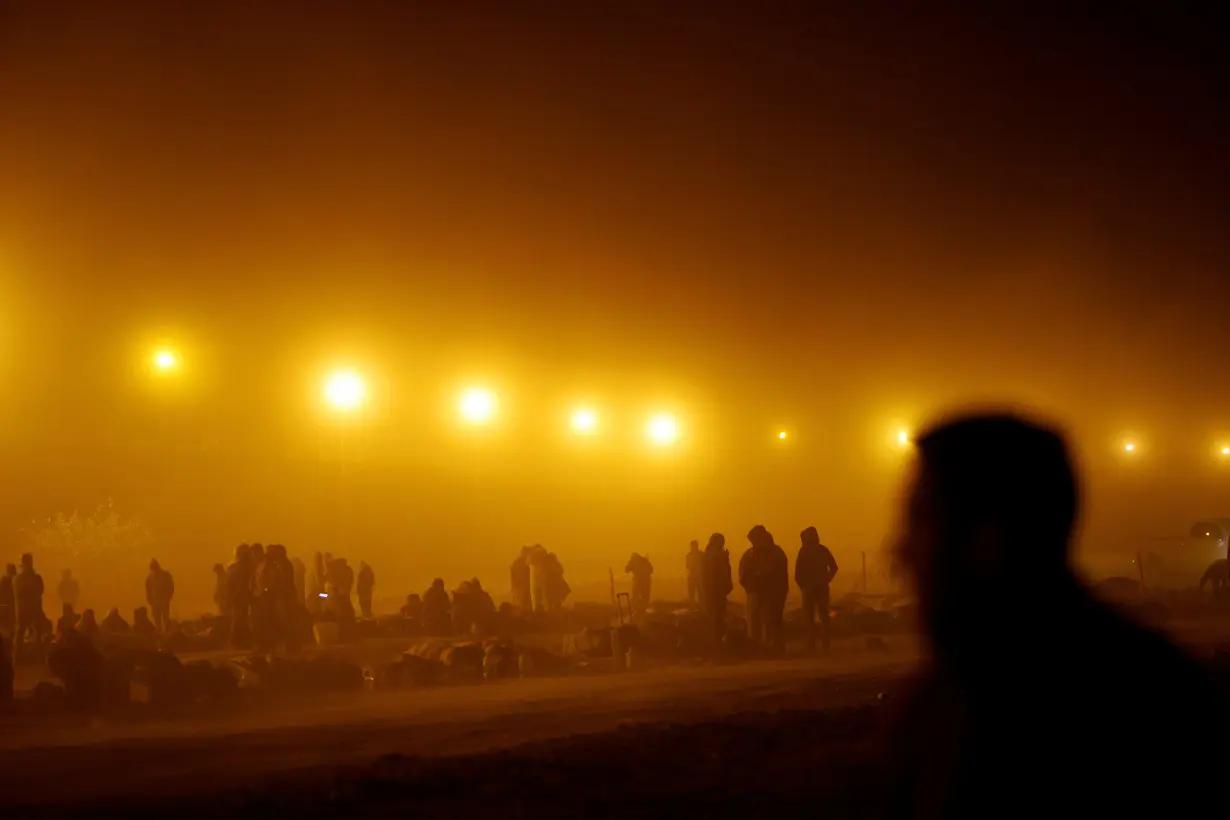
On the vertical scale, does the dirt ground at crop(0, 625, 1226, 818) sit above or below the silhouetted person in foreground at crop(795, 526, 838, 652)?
below

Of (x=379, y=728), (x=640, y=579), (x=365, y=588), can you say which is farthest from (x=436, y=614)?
(x=379, y=728)

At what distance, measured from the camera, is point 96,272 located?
26.1 meters

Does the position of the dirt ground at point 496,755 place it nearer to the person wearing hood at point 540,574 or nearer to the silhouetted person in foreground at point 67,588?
the person wearing hood at point 540,574

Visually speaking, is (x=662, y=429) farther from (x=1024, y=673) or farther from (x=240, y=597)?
(x=1024, y=673)

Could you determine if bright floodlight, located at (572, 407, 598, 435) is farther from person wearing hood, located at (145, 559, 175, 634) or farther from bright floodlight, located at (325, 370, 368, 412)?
person wearing hood, located at (145, 559, 175, 634)

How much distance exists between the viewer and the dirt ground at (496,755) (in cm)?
727

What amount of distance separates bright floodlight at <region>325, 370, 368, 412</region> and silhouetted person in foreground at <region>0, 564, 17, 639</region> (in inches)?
493

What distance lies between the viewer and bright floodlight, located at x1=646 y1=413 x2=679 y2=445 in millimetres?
39281

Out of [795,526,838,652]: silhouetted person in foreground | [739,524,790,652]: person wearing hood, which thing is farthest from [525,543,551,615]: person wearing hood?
[795,526,838,652]: silhouetted person in foreground

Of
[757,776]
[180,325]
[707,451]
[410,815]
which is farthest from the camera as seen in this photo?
[707,451]

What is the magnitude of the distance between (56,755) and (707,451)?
3312 cm

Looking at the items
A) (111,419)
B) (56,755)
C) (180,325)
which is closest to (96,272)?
(180,325)

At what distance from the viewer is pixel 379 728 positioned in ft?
37.7

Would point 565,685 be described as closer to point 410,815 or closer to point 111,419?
point 410,815
